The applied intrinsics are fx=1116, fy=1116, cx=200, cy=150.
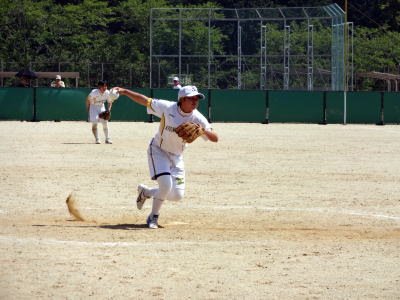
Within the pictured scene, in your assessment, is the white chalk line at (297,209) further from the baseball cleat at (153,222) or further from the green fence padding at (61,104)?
the green fence padding at (61,104)

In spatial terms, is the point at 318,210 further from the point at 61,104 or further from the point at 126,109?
the point at 61,104

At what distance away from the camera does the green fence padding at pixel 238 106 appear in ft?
157

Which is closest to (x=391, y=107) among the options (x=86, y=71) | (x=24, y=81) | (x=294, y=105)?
(x=294, y=105)

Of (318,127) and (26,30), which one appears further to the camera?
(26,30)

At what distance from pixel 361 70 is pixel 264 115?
57.3ft

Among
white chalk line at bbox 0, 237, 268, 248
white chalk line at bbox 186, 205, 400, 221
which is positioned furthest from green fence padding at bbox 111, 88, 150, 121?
white chalk line at bbox 0, 237, 268, 248

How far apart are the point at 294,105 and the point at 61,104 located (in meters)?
9.95

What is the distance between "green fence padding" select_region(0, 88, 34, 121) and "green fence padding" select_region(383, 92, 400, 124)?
15.2 meters

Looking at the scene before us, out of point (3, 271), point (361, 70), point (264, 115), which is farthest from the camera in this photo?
point (361, 70)

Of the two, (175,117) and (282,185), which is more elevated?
(175,117)

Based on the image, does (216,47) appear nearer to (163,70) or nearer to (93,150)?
(163,70)

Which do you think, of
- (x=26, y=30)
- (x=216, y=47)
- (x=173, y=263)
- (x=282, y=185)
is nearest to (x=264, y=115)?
(x=216, y=47)

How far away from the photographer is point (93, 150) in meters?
28.8

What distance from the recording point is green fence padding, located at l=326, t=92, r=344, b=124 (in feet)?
156
